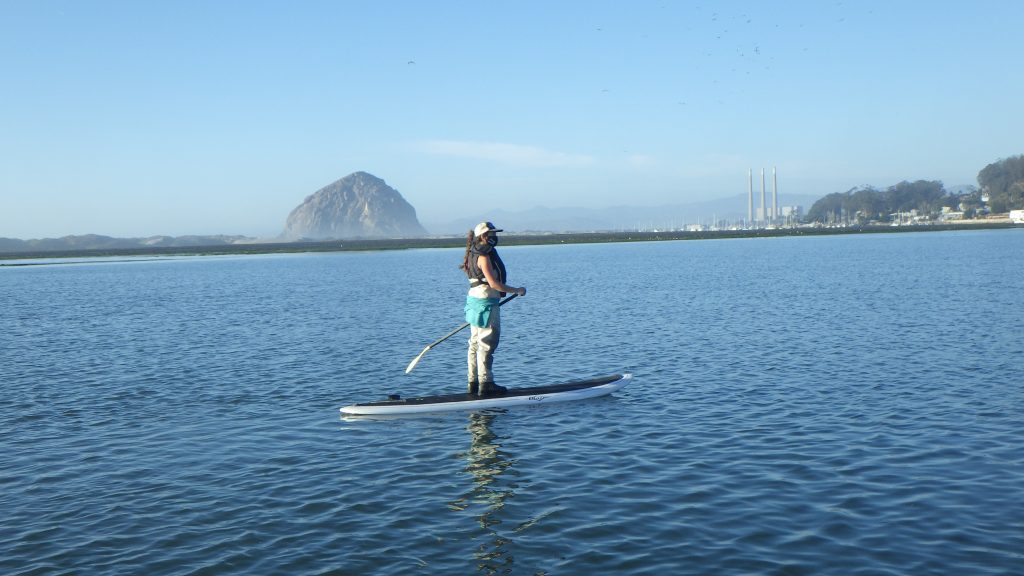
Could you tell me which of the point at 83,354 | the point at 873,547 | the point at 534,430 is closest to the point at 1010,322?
the point at 534,430

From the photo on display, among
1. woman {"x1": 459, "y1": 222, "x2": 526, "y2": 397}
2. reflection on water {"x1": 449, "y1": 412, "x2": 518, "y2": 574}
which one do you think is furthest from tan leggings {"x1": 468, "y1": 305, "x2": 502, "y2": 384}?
reflection on water {"x1": 449, "y1": 412, "x2": 518, "y2": 574}

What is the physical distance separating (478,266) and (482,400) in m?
3.25

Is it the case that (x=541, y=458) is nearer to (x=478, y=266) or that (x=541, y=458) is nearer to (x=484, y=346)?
(x=484, y=346)

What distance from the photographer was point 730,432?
52.4ft

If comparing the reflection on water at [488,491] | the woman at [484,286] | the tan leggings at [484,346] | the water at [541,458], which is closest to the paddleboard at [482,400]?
the water at [541,458]

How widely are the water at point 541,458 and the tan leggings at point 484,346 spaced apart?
1001mm

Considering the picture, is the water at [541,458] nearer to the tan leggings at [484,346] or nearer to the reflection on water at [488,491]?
the reflection on water at [488,491]

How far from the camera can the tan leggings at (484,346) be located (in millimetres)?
17984

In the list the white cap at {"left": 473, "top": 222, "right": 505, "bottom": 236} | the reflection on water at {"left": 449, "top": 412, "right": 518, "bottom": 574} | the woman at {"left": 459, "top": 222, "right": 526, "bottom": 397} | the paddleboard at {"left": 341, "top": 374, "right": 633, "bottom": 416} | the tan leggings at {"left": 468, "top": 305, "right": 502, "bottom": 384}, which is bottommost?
the reflection on water at {"left": 449, "top": 412, "right": 518, "bottom": 574}

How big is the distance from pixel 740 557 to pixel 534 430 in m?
7.47

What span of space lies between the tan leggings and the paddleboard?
1.71ft

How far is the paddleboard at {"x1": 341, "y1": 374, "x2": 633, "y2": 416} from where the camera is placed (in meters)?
18.5

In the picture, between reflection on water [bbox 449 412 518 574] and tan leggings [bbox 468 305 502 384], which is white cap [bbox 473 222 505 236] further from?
reflection on water [bbox 449 412 518 574]

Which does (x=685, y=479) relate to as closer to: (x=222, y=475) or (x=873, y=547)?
(x=873, y=547)
